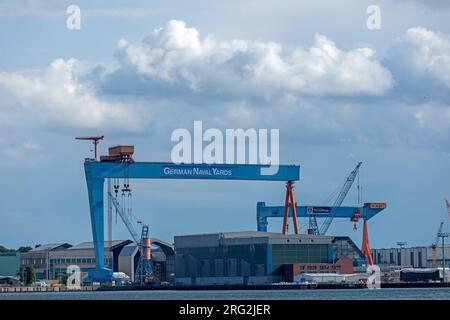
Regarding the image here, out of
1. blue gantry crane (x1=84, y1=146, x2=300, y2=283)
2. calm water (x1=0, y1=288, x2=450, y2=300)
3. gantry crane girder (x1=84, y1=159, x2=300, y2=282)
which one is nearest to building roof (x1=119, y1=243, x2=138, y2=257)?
gantry crane girder (x1=84, y1=159, x2=300, y2=282)

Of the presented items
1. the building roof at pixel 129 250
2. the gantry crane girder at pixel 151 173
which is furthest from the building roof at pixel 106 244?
the gantry crane girder at pixel 151 173

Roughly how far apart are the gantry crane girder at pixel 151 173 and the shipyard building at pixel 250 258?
8.90m

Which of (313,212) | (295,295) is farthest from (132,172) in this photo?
(313,212)

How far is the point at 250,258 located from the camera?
7662 centimetres

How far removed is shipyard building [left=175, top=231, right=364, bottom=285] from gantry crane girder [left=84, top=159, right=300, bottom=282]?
350 inches

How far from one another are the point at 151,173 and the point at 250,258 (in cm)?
1692

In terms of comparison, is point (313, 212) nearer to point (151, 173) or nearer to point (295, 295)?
point (151, 173)

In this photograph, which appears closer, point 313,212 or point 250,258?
point 250,258

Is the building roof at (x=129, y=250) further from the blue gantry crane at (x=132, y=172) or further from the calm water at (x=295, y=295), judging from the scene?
the calm water at (x=295, y=295)

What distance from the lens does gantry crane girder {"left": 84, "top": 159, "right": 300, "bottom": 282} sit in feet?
181

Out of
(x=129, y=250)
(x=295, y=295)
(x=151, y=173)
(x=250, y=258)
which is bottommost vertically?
(x=295, y=295)

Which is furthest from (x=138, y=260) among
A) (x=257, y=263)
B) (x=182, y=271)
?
(x=257, y=263)
